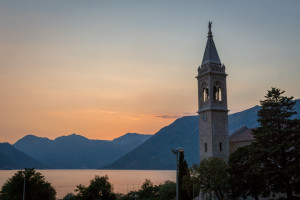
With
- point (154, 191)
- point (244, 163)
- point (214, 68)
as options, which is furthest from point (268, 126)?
point (154, 191)

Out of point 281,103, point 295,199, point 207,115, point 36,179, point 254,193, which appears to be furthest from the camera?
point 36,179

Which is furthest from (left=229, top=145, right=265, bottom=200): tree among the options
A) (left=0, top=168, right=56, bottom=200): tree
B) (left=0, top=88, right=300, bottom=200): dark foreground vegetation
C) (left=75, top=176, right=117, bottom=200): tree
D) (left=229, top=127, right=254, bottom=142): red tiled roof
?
(left=0, top=168, right=56, bottom=200): tree

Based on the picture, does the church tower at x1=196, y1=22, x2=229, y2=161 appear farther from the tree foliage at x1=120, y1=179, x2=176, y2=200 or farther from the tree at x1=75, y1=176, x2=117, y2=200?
the tree at x1=75, y1=176, x2=117, y2=200

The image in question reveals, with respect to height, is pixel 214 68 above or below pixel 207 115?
above

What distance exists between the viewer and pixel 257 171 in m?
33.1

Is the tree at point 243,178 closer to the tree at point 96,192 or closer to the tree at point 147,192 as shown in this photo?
the tree at point 96,192

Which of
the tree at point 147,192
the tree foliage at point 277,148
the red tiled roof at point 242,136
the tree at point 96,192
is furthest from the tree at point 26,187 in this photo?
the tree foliage at point 277,148

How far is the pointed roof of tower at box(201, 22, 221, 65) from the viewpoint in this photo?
168 feet

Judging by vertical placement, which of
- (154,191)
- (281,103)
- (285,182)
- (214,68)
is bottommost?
(154,191)

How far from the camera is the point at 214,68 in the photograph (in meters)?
50.7

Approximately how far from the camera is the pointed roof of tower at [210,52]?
51.2 m

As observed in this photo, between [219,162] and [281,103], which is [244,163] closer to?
[219,162]

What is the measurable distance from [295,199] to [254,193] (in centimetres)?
670

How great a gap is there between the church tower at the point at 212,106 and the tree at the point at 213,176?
794 cm
